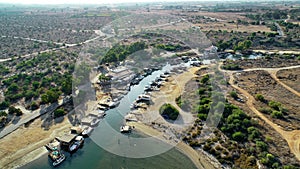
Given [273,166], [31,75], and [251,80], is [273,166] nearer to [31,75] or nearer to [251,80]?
[251,80]

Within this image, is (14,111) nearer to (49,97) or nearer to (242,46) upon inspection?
(49,97)

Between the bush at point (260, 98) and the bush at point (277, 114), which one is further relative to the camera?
the bush at point (260, 98)

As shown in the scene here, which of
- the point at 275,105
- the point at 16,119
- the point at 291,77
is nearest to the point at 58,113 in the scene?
the point at 16,119

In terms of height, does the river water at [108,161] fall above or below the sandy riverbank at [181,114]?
below

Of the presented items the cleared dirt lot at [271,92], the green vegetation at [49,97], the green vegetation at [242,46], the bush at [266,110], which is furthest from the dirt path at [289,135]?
the green vegetation at [242,46]

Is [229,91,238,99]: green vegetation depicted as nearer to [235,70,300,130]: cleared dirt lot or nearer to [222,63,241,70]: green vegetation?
[235,70,300,130]: cleared dirt lot

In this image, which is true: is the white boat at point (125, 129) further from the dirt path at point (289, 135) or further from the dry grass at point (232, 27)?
the dry grass at point (232, 27)

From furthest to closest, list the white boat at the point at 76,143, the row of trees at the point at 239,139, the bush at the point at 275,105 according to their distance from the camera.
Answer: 1. the bush at the point at 275,105
2. the white boat at the point at 76,143
3. the row of trees at the point at 239,139

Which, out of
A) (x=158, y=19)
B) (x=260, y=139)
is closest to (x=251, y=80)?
(x=260, y=139)
